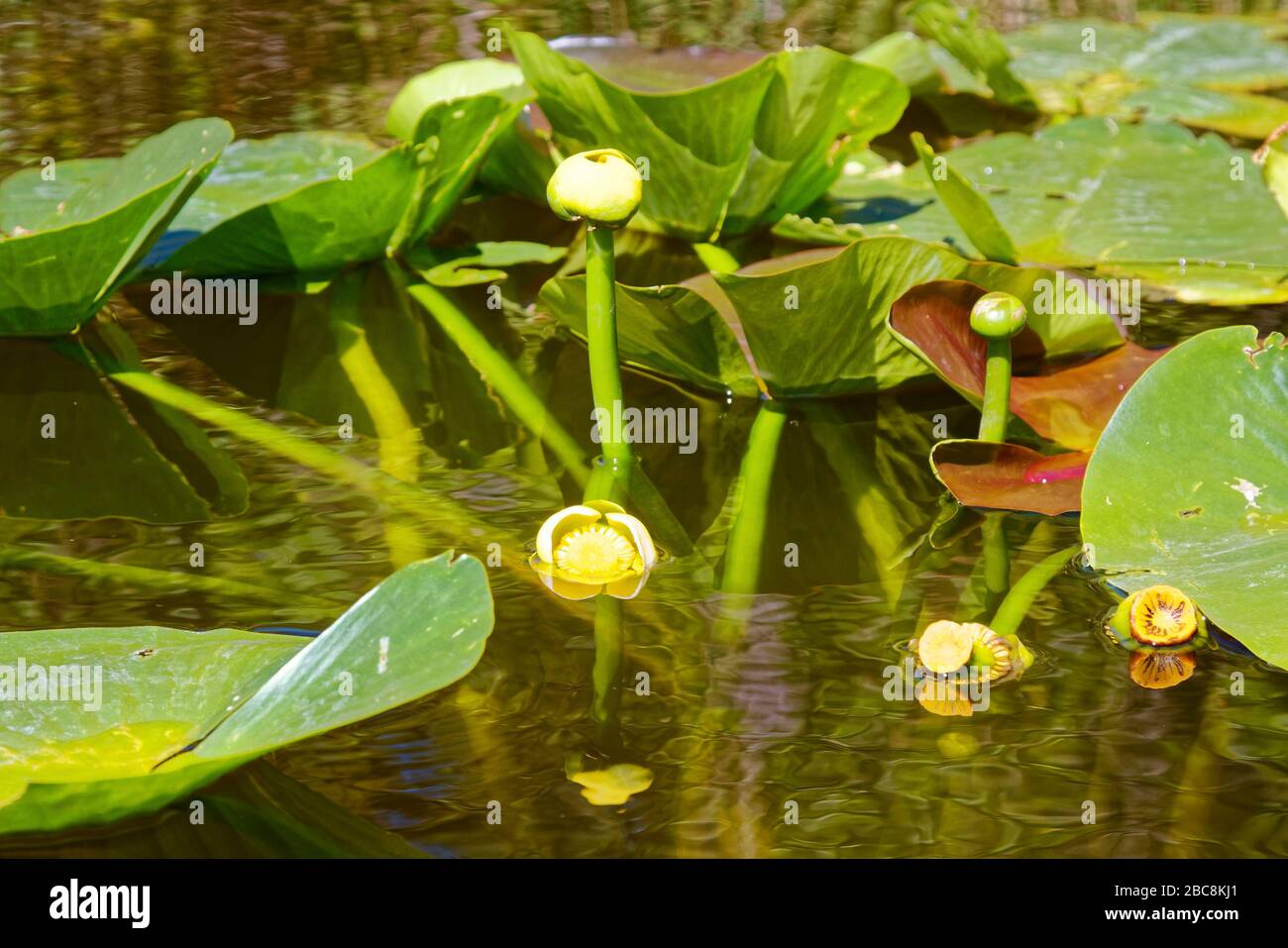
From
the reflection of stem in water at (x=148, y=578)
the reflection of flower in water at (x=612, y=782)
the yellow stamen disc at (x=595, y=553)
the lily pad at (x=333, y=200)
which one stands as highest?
the lily pad at (x=333, y=200)

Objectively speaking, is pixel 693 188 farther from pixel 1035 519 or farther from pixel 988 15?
pixel 988 15

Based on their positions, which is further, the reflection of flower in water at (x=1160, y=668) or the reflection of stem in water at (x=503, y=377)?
the reflection of stem in water at (x=503, y=377)

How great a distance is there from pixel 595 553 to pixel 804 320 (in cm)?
35

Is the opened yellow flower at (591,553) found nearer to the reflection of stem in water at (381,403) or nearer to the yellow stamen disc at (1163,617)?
the reflection of stem in water at (381,403)

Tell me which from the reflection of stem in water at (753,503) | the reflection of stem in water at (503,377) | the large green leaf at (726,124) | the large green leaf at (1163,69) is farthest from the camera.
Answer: the large green leaf at (1163,69)

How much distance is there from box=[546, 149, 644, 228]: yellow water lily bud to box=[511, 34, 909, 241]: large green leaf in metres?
0.41

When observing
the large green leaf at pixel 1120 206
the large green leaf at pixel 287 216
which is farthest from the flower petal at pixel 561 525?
the large green leaf at pixel 1120 206

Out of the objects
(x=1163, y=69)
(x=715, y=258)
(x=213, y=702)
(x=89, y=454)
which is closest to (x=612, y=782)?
(x=213, y=702)

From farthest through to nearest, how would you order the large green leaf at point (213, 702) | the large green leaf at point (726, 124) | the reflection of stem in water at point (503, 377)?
1. the large green leaf at point (726, 124)
2. the reflection of stem in water at point (503, 377)
3. the large green leaf at point (213, 702)

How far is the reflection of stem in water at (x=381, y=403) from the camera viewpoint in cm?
118

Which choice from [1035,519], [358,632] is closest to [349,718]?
[358,632]

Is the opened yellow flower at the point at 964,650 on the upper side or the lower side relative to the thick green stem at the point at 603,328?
lower

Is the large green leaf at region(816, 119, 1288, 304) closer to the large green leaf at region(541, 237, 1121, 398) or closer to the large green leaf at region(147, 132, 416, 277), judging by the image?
the large green leaf at region(541, 237, 1121, 398)

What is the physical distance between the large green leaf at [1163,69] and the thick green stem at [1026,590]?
1572mm
